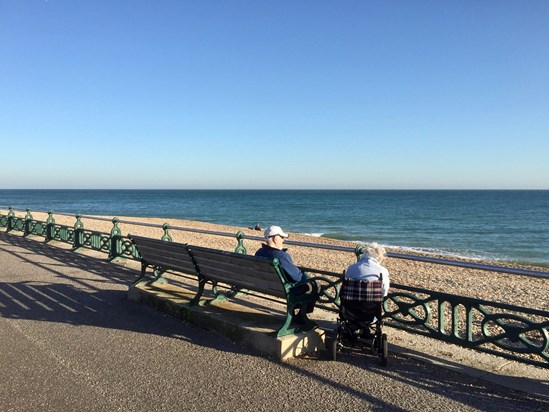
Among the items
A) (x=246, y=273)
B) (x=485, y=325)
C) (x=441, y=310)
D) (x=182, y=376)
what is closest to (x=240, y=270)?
(x=246, y=273)

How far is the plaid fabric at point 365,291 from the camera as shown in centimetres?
434

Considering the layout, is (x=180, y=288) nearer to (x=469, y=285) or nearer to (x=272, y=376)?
(x=272, y=376)

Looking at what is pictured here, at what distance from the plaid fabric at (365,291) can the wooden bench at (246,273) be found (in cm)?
49

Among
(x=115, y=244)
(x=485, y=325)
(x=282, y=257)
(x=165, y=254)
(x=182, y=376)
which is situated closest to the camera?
(x=182, y=376)

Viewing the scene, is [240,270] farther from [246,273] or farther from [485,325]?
[485,325]

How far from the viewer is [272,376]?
4.02m

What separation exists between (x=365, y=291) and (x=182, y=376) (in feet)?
5.94

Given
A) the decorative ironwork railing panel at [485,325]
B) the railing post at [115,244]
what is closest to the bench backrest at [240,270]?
the decorative ironwork railing panel at [485,325]

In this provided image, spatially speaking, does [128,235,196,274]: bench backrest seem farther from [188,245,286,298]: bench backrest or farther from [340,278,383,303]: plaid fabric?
[340,278,383,303]: plaid fabric

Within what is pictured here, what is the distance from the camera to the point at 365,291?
436 centimetres

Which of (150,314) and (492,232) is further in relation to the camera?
(492,232)

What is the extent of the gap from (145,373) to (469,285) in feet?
36.8

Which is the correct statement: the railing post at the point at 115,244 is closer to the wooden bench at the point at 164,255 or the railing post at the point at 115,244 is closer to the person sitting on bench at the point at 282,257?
the wooden bench at the point at 164,255

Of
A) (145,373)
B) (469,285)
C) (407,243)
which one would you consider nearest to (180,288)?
(145,373)
